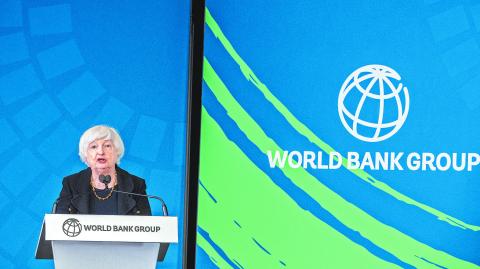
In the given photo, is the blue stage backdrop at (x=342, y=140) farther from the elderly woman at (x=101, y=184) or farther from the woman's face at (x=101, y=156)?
the woman's face at (x=101, y=156)

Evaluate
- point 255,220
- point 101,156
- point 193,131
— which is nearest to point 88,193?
point 101,156

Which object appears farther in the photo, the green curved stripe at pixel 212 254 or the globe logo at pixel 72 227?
the green curved stripe at pixel 212 254

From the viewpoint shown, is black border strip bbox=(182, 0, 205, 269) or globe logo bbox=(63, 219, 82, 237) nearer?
globe logo bbox=(63, 219, 82, 237)

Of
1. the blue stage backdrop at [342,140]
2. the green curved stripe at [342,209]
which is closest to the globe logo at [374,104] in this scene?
the blue stage backdrop at [342,140]

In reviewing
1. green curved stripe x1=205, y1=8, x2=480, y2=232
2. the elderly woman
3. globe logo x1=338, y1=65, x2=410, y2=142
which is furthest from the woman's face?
globe logo x1=338, y1=65, x2=410, y2=142

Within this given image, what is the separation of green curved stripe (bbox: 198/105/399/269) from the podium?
567mm

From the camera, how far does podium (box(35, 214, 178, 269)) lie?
3.14 m

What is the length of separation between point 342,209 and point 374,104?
61 cm

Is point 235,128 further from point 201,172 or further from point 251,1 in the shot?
point 251,1

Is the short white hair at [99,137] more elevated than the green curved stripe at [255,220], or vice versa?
the short white hair at [99,137]

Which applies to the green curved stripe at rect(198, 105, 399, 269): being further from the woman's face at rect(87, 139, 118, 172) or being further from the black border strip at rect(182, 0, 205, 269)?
the woman's face at rect(87, 139, 118, 172)

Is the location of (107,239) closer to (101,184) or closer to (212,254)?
(101,184)

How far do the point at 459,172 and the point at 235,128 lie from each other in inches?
50.0

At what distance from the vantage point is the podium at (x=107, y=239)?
3143 mm
